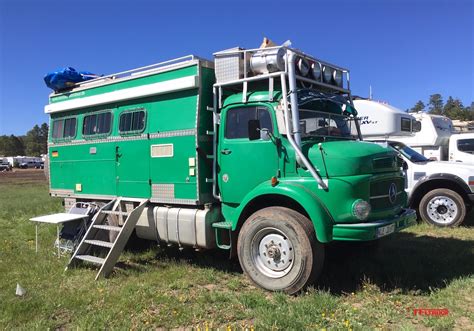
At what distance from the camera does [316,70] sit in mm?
6574

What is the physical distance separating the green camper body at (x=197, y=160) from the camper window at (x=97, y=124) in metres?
0.02

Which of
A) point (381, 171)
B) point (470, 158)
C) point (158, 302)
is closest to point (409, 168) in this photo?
point (470, 158)

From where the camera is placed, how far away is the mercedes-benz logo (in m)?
5.96

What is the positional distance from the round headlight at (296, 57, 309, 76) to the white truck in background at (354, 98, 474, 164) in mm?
6492

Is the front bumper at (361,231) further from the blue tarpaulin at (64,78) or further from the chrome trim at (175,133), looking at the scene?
the blue tarpaulin at (64,78)

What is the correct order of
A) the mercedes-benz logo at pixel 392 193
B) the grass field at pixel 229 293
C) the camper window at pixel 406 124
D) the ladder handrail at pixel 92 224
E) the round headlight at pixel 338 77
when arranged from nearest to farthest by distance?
the grass field at pixel 229 293 → the mercedes-benz logo at pixel 392 193 → the ladder handrail at pixel 92 224 → the round headlight at pixel 338 77 → the camper window at pixel 406 124

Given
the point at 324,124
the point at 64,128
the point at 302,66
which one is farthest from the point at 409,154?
the point at 64,128

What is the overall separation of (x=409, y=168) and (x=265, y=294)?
6.21m

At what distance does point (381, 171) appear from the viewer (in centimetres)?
582

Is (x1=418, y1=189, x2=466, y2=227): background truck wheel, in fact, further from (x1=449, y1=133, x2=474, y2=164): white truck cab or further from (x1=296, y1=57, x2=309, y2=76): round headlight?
(x1=296, y1=57, x2=309, y2=76): round headlight

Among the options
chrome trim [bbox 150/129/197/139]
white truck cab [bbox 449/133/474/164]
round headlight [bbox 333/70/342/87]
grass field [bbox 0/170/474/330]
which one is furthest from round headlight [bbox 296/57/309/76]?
white truck cab [bbox 449/133/474/164]

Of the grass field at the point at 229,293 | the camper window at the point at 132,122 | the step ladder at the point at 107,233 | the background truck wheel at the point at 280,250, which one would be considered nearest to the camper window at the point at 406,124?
the grass field at the point at 229,293

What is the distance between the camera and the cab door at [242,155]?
6070 millimetres

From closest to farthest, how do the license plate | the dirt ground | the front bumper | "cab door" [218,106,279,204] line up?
the front bumper → the license plate → "cab door" [218,106,279,204] → the dirt ground
